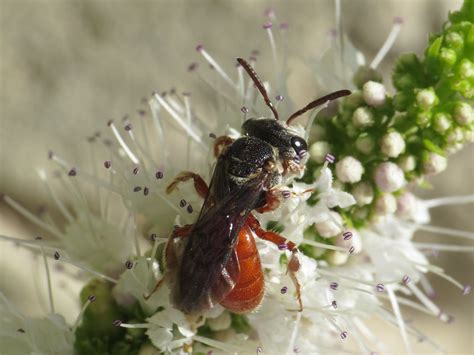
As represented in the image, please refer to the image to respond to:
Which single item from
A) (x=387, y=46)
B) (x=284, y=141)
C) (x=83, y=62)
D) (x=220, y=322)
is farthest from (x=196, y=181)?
(x=83, y=62)

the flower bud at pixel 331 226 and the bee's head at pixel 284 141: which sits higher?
the bee's head at pixel 284 141

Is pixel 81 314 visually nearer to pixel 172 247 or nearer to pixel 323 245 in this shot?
pixel 172 247

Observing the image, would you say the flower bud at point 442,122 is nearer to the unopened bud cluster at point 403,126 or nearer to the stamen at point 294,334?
the unopened bud cluster at point 403,126

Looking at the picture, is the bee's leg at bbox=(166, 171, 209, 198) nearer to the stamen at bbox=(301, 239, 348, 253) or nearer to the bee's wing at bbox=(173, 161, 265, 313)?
the bee's wing at bbox=(173, 161, 265, 313)

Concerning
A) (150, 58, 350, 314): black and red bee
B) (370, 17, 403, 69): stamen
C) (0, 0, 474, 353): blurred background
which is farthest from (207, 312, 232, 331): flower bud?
(0, 0, 474, 353): blurred background

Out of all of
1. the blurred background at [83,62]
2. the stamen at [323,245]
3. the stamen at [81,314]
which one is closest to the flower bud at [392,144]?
the stamen at [323,245]

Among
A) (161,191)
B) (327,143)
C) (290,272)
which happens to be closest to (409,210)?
(327,143)

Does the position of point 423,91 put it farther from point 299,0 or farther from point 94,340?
point 299,0
